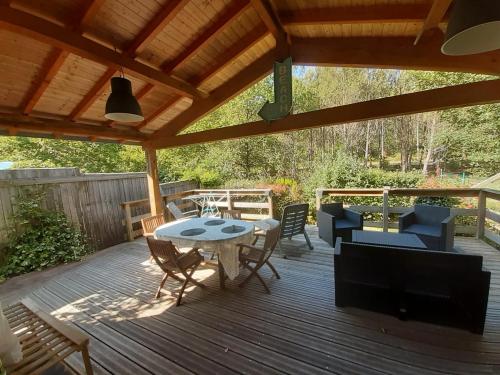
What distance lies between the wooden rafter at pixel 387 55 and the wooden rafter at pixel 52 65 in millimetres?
2354

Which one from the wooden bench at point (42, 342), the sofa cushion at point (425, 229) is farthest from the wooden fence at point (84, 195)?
the sofa cushion at point (425, 229)

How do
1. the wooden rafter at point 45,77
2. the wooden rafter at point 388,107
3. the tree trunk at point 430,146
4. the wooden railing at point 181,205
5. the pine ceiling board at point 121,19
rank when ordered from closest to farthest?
the pine ceiling board at point 121,19 → the wooden rafter at point 388,107 → the wooden rafter at point 45,77 → the wooden railing at point 181,205 → the tree trunk at point 430,146

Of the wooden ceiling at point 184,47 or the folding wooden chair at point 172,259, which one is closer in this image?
the wooden ceiling at point 184,47

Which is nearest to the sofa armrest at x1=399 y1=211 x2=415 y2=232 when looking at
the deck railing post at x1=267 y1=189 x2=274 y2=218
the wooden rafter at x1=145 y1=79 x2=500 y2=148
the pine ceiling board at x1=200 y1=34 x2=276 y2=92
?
the wooden rafter at x1=145 y1=79 x2=500 y2=148

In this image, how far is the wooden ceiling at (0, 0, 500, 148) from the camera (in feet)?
7.31

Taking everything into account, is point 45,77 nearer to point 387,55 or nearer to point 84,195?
point 84,195

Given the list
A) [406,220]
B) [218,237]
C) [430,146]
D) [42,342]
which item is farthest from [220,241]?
[430,146]

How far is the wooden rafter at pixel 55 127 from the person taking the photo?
314cm

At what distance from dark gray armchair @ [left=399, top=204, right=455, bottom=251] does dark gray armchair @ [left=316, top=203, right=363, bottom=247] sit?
708 millimetres

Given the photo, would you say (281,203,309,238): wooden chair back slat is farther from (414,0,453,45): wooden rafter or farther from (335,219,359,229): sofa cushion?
(414,0,453,45): wooden rafter

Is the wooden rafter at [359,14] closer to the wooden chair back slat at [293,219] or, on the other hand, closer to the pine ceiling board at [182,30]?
the pine ceiling board at [182,30]

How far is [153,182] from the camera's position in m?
5.25

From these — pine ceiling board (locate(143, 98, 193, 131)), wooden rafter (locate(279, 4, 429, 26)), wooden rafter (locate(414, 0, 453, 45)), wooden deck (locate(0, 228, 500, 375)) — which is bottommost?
wooden deck (locate(0, 228, 500, 375))

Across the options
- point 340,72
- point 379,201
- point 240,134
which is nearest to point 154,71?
point 240,134
